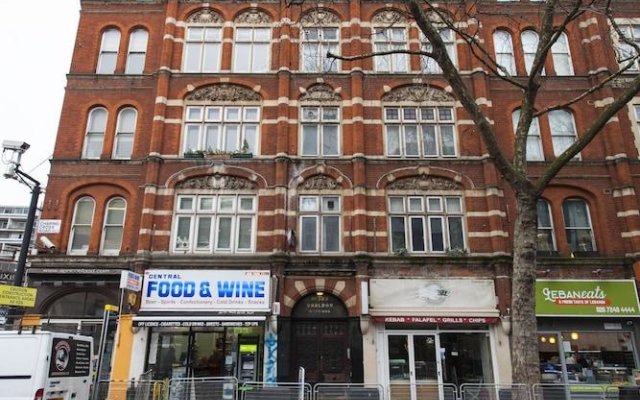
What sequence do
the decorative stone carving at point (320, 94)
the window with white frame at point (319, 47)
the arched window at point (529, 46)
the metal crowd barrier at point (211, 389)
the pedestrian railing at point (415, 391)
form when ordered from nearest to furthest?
the metal crowd barrier at point (211, 389) → the pedestrian railing at point (415, 391) → the decorative stone carving at point (320, 94) → the window with white frame at point (319, 47) → the arched window at point (529, 46)

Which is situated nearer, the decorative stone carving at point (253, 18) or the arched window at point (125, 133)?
the arched window at point (125, 133)

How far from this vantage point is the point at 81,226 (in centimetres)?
1856

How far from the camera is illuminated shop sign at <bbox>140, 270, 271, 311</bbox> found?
55.2 ft

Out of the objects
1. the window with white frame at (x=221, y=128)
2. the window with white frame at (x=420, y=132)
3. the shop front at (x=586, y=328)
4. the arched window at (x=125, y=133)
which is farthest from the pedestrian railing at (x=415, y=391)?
the arched window at (x=125, y=133)

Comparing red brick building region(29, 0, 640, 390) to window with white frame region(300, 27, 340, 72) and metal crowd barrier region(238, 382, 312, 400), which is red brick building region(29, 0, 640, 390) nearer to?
window with white frame region(300, 27, 340, 72)

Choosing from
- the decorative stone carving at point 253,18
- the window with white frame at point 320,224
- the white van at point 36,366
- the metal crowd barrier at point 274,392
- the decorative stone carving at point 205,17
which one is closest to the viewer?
the white van at point 36,366

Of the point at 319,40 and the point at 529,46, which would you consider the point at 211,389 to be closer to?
the point at 319,40

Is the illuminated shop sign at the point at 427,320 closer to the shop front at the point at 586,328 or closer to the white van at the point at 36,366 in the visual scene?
the shop front at the point at 586,328

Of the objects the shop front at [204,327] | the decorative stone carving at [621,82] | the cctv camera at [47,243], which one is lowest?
the shop front at [204,327]

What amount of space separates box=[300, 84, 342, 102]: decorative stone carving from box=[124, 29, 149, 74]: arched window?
7.26m

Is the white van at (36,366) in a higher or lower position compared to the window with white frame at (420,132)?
lower

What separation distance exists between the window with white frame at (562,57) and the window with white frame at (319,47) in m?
9.51

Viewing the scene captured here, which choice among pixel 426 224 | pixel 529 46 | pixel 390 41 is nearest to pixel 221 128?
pixel 390 41

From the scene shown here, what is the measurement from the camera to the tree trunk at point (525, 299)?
9.78 meters
